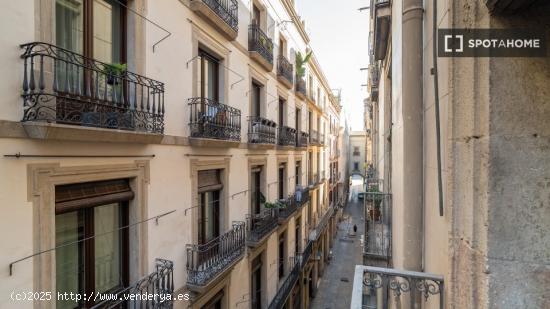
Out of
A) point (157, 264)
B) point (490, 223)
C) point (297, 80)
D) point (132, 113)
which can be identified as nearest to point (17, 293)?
point (157, 264)

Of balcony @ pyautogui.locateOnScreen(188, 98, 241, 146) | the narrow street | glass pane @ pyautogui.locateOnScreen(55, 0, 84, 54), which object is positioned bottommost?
the narrow street

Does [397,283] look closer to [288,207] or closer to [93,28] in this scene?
[93,28]

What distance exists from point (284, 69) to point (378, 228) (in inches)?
305

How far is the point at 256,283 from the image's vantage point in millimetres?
10969

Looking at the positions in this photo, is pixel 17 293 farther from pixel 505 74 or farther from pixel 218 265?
pixel 505 74

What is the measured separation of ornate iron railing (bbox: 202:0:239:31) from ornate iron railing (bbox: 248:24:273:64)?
110 cm

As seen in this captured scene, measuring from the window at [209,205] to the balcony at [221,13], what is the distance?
3630 mm

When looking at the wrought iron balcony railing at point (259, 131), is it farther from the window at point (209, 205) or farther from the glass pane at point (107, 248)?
the glass pane at point (107, 248)

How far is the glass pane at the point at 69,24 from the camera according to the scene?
12.9ft

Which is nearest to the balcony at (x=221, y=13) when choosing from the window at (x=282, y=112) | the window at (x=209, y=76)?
the window at (x=209, y=76)

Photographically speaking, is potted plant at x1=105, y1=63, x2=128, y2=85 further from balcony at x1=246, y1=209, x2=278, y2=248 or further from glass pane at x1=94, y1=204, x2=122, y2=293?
balcony at x1=246, y1=209, x2=278, y2=248

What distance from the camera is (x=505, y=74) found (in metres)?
2.12

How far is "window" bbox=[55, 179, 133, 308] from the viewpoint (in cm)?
401

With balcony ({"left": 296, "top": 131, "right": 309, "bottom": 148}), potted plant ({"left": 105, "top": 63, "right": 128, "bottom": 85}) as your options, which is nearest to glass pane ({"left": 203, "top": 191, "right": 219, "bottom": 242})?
potted plant ({"left": 105, "top": 63, "right": 128, "bottom": 85})
